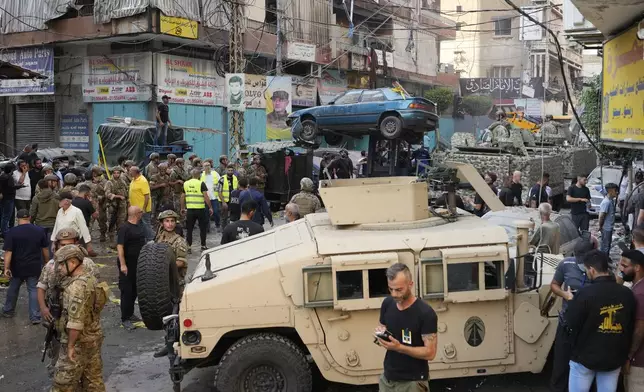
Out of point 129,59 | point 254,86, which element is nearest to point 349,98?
point 254,86

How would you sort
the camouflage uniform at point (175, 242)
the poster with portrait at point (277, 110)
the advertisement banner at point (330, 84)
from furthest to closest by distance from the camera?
the advertisement banner at point (330, 84), the poster with portrait at point (277, 110), the camouflage uniform at point (175, 242)

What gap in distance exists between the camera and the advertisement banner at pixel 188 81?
1037 inches

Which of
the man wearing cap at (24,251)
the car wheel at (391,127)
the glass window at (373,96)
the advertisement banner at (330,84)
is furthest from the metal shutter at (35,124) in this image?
the man wearing cap at (24,251)

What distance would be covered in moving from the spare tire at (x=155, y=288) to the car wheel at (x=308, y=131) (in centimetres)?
1392

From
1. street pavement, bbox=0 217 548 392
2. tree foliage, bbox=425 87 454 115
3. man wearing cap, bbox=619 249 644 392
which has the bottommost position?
street pavement, bbox=0 217 548 392

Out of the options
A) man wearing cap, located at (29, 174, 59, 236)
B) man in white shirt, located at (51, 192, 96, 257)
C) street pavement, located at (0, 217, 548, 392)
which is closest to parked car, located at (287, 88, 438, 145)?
man wearing cap, located at (29, 174, 59, 236)

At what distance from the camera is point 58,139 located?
29.1m

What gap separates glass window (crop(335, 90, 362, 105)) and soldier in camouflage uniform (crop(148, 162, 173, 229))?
6177mm

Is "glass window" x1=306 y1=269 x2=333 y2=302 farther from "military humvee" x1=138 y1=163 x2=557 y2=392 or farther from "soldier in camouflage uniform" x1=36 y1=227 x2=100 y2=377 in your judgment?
"soldier in camouflage uniform" x1=36 y1=227 x2=100 y2=377

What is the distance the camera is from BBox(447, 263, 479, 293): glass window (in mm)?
6297

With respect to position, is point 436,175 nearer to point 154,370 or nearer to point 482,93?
point 154,370

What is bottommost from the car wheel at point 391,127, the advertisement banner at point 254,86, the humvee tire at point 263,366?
the humvee tire at point 263,366

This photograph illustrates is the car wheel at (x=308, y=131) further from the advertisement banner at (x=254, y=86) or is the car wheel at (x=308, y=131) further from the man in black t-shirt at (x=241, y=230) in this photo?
the man in black t-shirt at (x=241, y=230)

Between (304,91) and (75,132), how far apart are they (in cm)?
1073
